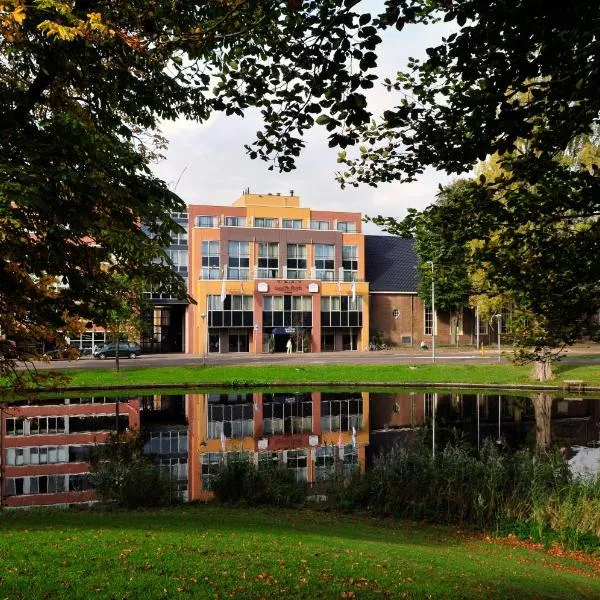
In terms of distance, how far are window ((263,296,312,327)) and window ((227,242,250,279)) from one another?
3084 millimetres

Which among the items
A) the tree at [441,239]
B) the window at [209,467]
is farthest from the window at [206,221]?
the tree at [441,239]

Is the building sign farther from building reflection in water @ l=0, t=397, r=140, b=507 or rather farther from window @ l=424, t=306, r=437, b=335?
building reflection in water @ l=0, t=397, r=140, b=507

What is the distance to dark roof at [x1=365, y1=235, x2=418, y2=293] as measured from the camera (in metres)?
62.6

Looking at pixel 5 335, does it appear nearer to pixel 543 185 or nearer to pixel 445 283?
pixel 445 283

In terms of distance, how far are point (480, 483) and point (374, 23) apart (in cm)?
1091

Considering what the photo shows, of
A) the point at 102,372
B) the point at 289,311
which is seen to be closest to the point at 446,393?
the point at 102,372

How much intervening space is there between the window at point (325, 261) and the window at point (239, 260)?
6715 mm

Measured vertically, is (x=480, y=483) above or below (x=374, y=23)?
below

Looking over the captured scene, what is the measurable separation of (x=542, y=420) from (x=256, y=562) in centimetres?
2064

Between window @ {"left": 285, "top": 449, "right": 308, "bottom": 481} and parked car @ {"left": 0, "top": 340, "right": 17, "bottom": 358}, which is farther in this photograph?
window @ {"left": 285, "top": 449, "right": 308, "bottom": 481}

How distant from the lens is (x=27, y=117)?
7004 mm

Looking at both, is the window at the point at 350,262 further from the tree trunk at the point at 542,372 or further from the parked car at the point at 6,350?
the parked car at the point at 6,350

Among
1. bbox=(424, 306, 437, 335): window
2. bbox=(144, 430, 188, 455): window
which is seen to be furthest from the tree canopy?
bbox=(424, 306, 437, 335): window

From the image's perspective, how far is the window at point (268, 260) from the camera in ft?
186
